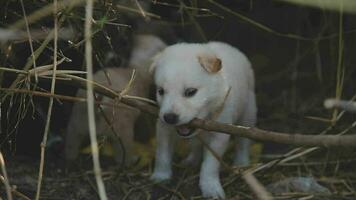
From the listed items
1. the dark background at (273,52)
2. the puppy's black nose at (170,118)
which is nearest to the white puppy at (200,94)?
the puppy's black nose at (170,118)

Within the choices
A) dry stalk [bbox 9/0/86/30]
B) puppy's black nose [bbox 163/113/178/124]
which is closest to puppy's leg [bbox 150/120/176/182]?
puppy's black nose [bbox 163/113/178/124]

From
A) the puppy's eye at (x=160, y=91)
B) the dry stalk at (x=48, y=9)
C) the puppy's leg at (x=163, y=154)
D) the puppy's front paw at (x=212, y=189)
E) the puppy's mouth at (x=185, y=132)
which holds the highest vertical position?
the dry stalk at (x=48, y=9)

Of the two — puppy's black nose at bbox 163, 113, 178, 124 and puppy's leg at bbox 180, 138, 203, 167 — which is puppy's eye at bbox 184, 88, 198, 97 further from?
puppy's leg at bbox 180, 138, 203, 167

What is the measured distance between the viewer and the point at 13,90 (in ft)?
11.0

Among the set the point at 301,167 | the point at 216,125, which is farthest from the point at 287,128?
the point at 216,125

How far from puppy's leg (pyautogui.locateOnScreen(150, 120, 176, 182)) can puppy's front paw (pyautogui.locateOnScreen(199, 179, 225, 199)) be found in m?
0.28

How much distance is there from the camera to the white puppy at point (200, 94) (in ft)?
13.4

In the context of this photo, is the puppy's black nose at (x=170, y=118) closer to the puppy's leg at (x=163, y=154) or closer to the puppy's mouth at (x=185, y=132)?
the puppy's mouth at (x=185, y=132)

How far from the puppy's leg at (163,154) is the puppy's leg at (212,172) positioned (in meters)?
0.25

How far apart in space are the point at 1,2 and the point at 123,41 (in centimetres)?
174

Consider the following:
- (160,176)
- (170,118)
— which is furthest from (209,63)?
(160,176)

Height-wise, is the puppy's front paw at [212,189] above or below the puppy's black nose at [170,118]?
below

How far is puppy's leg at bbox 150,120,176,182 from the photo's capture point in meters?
4.51

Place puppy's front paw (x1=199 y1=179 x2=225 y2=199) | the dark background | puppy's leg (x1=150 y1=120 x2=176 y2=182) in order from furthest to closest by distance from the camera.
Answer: the dark background
puppy's leg (x1=150 y1=120 x2=176 y2=182)
puppy's front paw (x1=199 y1=179 x2=225 y2=199)
